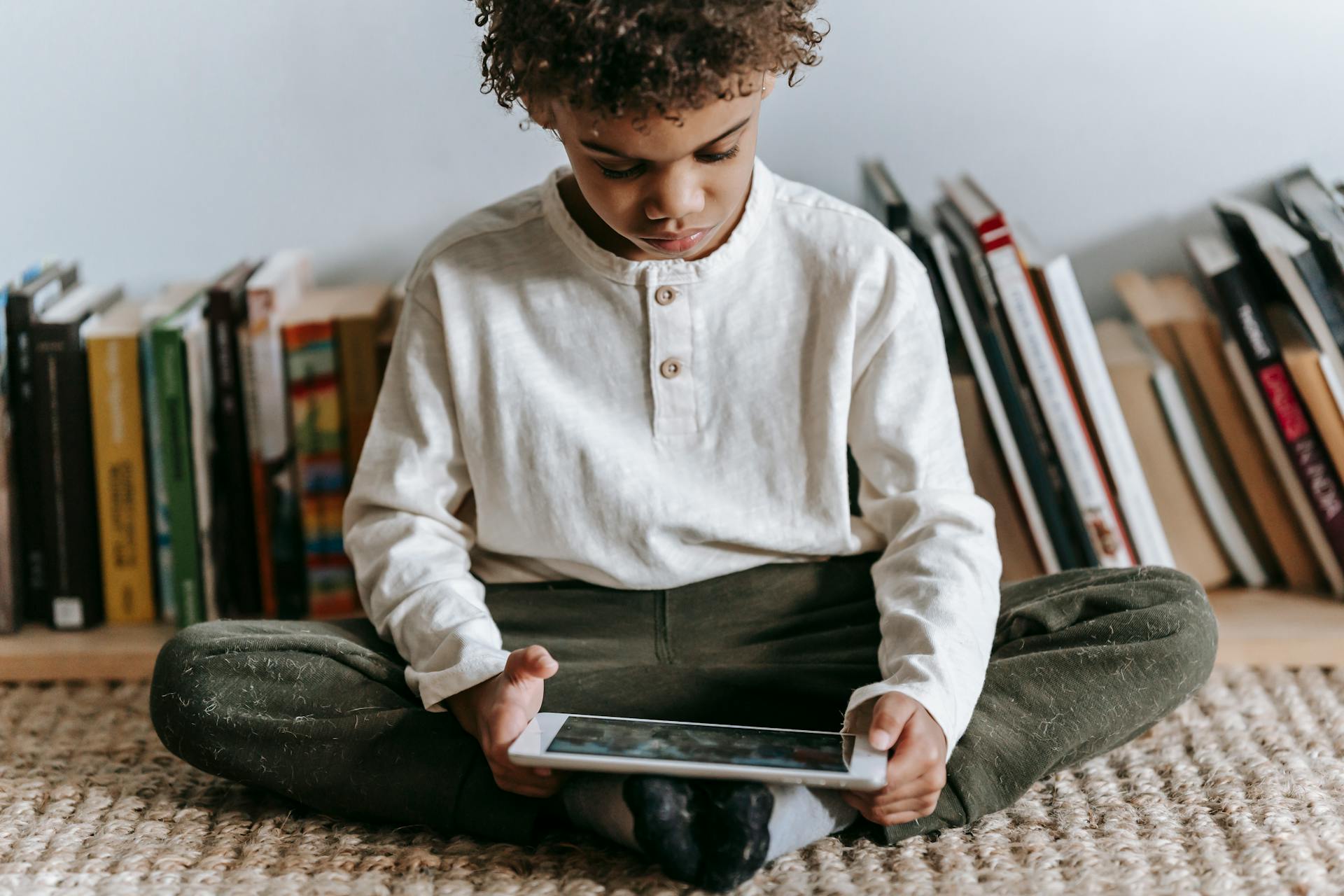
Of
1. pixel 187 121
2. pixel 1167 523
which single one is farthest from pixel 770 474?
pixel 187 121

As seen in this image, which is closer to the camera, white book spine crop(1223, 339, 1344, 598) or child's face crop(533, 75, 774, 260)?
child's face crop(533, 75, 774, 260)

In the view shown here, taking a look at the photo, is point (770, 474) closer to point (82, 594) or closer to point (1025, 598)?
point (1025, 598)

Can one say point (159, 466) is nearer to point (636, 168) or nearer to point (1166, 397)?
point (636, 168)

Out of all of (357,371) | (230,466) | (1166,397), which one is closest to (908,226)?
(1166,397)

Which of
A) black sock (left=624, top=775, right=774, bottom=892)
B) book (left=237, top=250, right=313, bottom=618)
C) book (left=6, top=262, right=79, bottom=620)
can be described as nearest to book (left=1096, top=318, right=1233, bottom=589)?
black sock (left=624, top=775, right=774, bottom=892)

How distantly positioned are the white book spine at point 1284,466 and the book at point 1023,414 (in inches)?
7.6

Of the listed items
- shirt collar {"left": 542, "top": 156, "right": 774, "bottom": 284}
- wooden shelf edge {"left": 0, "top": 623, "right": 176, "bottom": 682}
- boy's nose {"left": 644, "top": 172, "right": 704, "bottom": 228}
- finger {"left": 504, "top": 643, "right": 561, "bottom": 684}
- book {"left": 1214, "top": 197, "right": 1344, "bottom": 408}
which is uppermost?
boy's nose {"left": 644, "top": 172, "right": 704, "bottom": 228}

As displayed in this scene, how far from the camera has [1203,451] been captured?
127cm

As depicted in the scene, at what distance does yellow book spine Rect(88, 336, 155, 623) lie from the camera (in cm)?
126

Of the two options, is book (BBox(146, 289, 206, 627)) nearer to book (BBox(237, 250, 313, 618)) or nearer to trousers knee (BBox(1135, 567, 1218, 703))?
book (BBox(237, 250, 313, 618))

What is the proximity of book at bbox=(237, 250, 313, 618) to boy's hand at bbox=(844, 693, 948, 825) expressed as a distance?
27.1 inches

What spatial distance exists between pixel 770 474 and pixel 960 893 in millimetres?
348

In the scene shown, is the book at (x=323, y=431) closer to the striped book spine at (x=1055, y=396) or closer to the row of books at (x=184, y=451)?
the row of books at (x=184, y=451)

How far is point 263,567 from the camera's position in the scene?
4.26 ft
